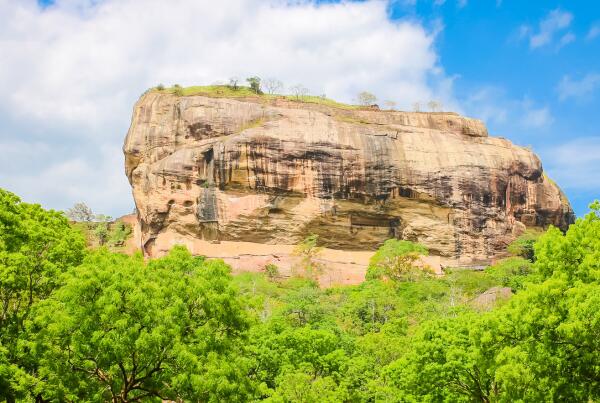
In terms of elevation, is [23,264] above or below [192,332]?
above

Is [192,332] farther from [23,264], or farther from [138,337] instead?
[23,264]

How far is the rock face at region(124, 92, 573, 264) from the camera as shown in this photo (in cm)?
5550

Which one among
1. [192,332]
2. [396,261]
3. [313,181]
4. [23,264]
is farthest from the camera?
[313,181]

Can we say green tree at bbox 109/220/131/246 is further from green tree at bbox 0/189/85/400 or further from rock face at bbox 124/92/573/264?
green tree at bbox 0/189/85/400

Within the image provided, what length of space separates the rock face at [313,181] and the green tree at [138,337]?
3975 cm

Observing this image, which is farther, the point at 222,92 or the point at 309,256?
the point at 222,92

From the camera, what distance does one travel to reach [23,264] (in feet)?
56.4

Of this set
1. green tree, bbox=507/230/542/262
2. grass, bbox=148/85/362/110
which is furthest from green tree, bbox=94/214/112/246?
green tree, bbox=507/230/542/262

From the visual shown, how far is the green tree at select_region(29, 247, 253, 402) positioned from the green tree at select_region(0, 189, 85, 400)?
150 centimetres

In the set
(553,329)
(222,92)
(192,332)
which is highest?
(222,92)

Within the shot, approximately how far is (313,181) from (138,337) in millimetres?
42761

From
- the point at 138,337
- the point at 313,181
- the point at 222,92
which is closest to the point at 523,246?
the point at 313,181

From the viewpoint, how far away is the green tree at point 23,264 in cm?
1662

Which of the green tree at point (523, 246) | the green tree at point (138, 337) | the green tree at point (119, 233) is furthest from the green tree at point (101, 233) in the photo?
the green tree at point (138, 337)
